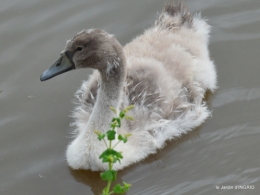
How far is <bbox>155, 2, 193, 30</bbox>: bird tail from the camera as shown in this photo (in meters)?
7.46

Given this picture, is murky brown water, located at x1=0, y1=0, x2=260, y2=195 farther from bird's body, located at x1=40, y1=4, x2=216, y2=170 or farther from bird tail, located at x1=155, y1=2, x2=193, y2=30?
bird tail, located at x1=155, y1=2, x2=193, y2=30

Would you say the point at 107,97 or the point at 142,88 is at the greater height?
the point at 142,88

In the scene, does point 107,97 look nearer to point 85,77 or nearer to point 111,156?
point 85,77

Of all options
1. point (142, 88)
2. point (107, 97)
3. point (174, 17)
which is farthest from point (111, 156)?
point (174, 17)

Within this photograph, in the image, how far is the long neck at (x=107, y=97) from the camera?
6.02 meters

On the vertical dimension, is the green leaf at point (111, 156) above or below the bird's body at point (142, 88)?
below

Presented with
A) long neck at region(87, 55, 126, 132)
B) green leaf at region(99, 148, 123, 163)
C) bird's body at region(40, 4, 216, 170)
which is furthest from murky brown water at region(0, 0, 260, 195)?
green leaf at region(99, 148, 123, 163)

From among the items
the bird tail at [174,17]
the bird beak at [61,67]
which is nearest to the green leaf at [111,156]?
the bird beak at [61,67]

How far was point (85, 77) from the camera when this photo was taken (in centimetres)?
759

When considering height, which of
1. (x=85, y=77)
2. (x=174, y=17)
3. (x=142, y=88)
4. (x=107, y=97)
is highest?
(x=174, y=17)

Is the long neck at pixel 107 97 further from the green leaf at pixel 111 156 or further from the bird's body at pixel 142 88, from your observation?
the green leaf at pixel 111 156

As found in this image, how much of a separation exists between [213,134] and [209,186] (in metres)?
0.82

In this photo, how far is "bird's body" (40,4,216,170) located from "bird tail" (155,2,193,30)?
0.7 inches

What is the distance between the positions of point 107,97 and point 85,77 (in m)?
1.53
